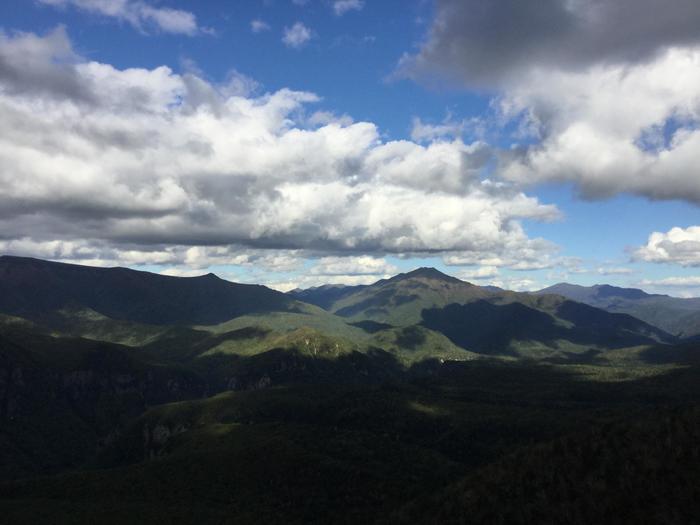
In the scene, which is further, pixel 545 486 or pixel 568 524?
pixel 545 486

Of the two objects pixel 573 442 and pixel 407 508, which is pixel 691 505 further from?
pixel 407 508

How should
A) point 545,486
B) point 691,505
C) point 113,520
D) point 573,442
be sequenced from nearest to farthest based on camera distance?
point 691,505
point 545,486
point 573,442
point 113,520

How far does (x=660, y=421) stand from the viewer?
117812mm

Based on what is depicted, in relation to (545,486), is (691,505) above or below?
above

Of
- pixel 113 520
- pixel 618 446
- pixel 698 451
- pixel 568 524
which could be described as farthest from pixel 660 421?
pixel 113 520

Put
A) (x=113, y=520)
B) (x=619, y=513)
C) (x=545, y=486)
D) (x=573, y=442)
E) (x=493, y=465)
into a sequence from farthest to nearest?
1. (x=113, y=520)
2. (x=493, y=465)
3. (x=573, y=442)
4. (x=545, y=486)
5. (x=619, y=513)

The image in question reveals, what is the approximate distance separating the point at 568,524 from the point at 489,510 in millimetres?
21847

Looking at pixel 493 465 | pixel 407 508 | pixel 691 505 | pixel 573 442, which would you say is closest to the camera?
pixel 691 505

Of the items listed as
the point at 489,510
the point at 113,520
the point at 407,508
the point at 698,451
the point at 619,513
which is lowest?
the point at 113,520

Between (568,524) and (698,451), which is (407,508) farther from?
(698,451)

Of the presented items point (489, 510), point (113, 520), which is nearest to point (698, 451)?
point (489, 510)

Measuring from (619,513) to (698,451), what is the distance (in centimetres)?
2082

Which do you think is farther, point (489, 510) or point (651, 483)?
point (489, 510)

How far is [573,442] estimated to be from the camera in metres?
129
